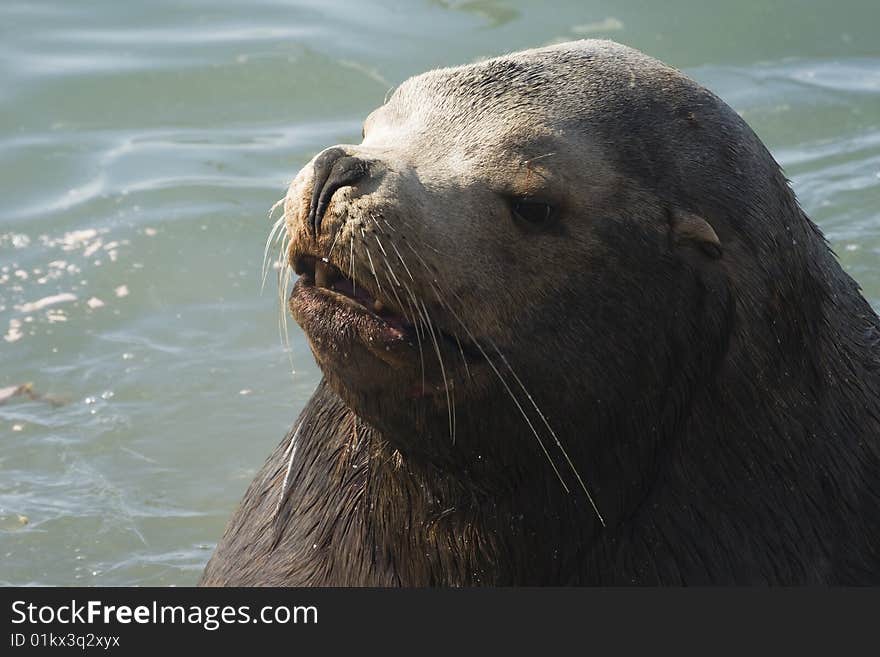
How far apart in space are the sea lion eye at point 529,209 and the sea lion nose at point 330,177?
42 centimetres

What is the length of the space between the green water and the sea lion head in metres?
3.00

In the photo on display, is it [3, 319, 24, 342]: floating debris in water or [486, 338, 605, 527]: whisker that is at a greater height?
[486, 338, 605, 527]: whisker

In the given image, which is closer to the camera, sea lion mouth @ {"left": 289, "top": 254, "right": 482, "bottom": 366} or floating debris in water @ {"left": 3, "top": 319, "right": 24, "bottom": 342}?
sea lion mouth @ {"left": 289, "top": 254, "right": 482, "bottom": 366}

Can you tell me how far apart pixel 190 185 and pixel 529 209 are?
19.0 feet

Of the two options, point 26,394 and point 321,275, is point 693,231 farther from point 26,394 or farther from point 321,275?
point 26,394

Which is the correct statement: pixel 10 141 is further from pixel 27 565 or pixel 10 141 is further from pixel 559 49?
pixel 559 49

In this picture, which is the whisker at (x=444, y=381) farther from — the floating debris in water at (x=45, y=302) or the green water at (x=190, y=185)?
the floating debris in water at (x=45, y=302)

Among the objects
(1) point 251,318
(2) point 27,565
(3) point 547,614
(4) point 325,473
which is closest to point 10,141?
(1) point 251,318

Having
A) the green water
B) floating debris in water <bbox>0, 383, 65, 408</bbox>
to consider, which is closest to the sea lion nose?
the green water

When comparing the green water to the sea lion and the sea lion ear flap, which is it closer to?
the sea lion

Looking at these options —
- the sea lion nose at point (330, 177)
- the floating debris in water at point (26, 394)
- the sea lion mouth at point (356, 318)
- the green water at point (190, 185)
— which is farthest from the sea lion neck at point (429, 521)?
the floating debris in water at point (26, 394)

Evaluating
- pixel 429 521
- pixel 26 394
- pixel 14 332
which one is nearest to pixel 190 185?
pixel 14 332

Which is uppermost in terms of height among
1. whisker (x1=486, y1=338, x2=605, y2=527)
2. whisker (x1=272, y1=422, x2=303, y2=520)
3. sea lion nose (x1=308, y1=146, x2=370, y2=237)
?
sea lion nose (x1=308, y1=146, x2=370, y2=237)

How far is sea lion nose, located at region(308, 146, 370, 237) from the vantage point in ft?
13.4
